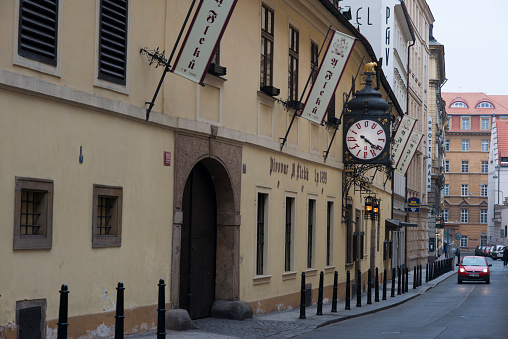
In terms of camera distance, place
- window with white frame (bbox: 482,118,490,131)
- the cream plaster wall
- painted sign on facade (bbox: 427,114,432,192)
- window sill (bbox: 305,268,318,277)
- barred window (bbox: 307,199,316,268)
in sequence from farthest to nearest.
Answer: window with white frame (bbox: 482,118,490,131) < painted sign on facade (bbox: 427,114,432,192) < barred window (bbox: 307,199,316,268) < window sill (bbox: 305,268,318,277) < the cream plaster wall

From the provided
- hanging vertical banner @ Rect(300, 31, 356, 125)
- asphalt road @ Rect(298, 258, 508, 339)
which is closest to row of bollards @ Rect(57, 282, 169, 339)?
asphalt road @ Rect(298, 258, 508, 339)

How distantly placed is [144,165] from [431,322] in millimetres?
8963

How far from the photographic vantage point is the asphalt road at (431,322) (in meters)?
16.6

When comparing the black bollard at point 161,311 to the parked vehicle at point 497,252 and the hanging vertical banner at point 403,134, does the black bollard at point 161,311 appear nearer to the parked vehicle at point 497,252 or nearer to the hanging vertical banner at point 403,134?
the hanging vertical banner at point 403,134

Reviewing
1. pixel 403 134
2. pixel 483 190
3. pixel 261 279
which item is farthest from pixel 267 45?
pixel 483 190

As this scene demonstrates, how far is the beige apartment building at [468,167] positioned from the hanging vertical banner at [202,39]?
129 meters

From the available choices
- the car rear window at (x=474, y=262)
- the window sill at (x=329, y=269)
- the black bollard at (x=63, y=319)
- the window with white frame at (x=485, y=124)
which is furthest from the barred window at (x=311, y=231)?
the window with white frame at (x=485, y=124)

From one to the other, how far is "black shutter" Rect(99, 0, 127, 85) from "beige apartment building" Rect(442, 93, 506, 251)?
13007 centimetres

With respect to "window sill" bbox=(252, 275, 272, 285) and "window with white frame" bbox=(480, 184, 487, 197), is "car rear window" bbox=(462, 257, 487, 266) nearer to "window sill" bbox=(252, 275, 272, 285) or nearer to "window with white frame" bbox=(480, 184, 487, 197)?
"window sill" bbox=(252, 275, 272, 285)

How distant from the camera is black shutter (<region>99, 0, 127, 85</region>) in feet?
42.2

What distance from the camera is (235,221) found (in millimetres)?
18094

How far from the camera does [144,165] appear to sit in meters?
14.1

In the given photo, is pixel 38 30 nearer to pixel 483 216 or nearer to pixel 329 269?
pixel 329 269

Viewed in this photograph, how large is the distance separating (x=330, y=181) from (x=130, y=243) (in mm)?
13803
